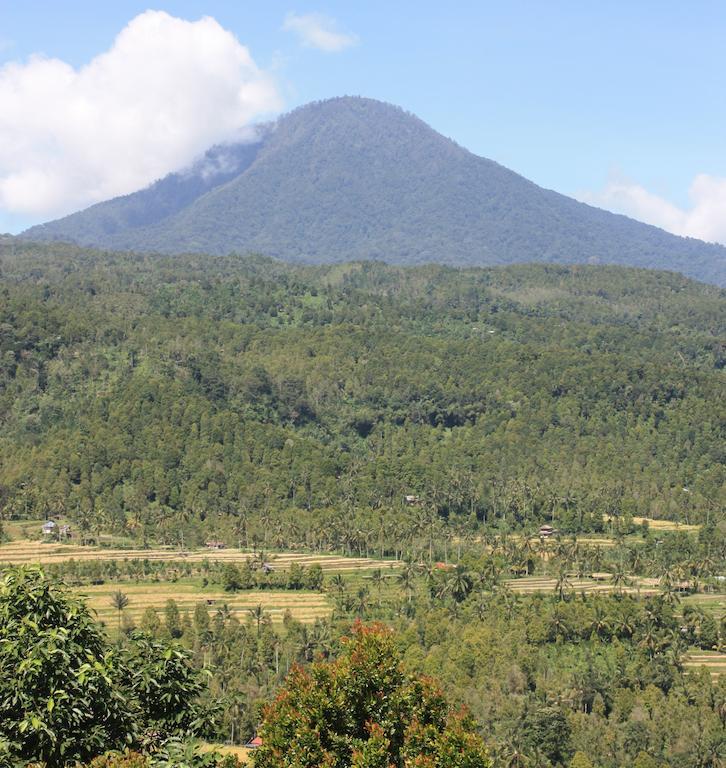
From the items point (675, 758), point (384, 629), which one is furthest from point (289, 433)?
point (384, 629)

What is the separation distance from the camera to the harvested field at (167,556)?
345 feet

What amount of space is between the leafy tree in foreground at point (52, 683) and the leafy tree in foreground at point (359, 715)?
10.5ft

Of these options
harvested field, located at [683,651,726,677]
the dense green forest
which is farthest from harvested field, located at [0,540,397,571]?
harvested field, located at [683,651,726,677]

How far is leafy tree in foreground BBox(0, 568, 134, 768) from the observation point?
17469mm

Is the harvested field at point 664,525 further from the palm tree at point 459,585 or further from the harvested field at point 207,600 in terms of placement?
the harvested field at point 207,600

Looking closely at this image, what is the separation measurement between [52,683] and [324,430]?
141549 millimetres

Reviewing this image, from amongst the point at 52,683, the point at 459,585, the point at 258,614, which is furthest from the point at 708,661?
the point at 52,683

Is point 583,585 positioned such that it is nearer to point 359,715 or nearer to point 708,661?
point 708,661

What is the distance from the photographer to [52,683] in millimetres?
17719

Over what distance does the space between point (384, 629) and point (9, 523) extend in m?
105

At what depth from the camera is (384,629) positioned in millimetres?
21484

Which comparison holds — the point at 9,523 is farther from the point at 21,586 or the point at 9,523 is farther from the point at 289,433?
the point at 21,586

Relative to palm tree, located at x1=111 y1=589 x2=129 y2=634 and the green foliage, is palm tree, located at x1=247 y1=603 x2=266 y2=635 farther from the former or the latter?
the green foliage

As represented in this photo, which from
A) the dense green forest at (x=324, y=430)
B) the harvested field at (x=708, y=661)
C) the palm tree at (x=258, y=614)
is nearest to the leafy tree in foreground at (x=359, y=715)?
the harvested field at (x=708, y=661)
